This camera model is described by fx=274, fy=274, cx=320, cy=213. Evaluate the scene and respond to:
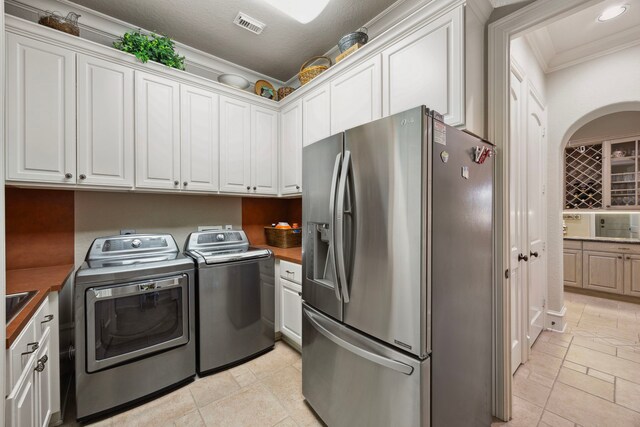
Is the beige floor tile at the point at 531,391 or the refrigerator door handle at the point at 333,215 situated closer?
the refrigerator door handle at the point at 333,215

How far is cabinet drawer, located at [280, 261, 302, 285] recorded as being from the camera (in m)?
2.27

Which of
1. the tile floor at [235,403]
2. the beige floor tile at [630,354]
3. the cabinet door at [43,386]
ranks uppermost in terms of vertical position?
the cabinet door at [43,386]

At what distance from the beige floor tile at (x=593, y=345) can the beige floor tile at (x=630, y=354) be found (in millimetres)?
41

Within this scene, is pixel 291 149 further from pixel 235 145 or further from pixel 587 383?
pixel 587 383

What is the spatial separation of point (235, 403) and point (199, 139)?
2.09 m

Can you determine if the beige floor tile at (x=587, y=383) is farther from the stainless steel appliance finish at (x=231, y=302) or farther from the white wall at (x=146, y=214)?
the white wall at (x=146, y=214)

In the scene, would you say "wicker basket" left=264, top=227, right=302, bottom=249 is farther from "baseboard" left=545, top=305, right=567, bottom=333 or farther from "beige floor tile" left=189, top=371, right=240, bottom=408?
"baseboard" left=545, top=305, right=567, bottom=333

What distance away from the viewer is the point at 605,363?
2.23m

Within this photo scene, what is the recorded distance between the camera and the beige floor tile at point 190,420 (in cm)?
166

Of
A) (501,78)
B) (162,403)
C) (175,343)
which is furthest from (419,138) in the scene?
(162,403)

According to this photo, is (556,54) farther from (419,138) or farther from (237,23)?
(237,23)

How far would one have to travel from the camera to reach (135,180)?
2.14 metres

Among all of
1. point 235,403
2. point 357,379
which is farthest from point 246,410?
point 357,379

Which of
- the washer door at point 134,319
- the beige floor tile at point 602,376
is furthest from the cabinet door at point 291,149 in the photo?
the beige floor tile at point 602,376
